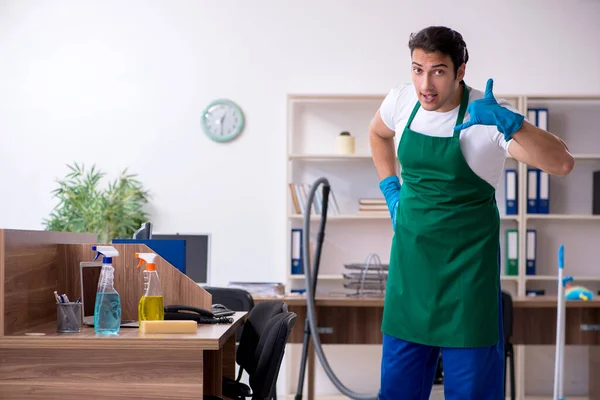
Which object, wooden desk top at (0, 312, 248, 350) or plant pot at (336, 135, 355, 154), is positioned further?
plant pot at (336, 135, 355, 154)

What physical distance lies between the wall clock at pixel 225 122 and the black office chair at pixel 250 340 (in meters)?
2.75

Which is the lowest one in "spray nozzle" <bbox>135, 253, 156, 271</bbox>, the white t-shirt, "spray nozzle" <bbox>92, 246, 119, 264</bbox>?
"spray nozzle" <bbox>135, 253, 156, 271</bbox>

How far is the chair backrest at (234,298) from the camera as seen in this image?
3.89 m

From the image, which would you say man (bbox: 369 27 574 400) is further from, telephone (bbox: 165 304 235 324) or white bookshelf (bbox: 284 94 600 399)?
white bookshelf (bbox: 284 94 600 399)

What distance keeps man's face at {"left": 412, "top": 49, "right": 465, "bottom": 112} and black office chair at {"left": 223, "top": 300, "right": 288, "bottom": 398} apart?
3.30 feet

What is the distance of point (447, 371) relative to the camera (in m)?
2.20

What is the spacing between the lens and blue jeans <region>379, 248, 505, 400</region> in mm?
2141

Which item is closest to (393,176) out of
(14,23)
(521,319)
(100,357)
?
(100,357)

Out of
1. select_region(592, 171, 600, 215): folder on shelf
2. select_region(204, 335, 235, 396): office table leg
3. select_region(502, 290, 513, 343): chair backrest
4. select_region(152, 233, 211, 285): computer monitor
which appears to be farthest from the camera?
select_region(592, 171, 600, 215): folder on shelf

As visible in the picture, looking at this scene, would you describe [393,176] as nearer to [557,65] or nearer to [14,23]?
[557,65]

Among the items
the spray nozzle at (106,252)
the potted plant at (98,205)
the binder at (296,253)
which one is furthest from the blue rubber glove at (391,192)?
the potted plant at (98,205)

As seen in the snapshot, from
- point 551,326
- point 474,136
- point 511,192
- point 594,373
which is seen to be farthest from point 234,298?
point 594,373

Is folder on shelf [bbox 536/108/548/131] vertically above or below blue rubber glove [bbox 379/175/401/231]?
above

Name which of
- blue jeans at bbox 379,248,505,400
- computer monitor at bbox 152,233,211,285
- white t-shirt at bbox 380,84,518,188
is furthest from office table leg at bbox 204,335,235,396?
computer monitor at bbox 152,233,211,285
